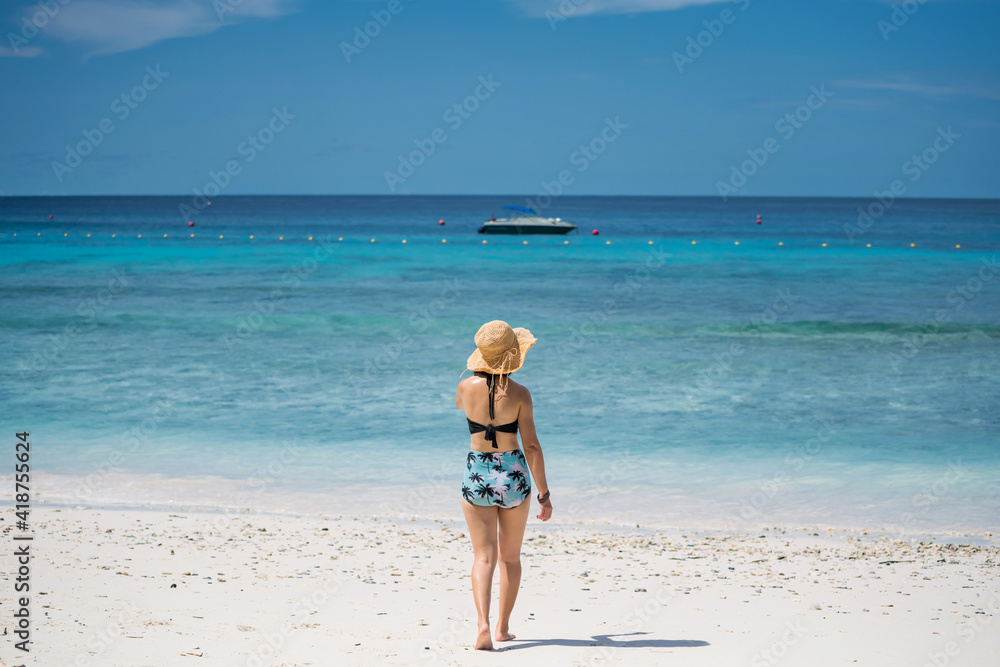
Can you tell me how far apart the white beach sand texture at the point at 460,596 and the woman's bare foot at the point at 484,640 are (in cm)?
5

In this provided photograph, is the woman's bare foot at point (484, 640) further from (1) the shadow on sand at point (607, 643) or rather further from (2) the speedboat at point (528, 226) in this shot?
(2) the speedboat at point (528, 226)

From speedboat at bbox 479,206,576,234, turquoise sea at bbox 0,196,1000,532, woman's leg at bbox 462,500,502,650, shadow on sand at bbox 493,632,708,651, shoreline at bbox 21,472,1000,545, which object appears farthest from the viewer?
speedboat at bbox 479,206,576,234

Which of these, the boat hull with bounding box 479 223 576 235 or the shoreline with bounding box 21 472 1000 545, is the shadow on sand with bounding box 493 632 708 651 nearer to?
the shoreline with bounding box 21 472 1000 545

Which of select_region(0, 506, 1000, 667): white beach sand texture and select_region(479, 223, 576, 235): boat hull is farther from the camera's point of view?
select_region(479, 223, 576, 235): boat hull

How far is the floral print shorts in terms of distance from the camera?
13.1 feet

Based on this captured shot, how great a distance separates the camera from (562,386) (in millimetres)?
13102

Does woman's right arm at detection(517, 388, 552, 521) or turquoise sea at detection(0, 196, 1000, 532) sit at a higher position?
turquoise sea at detection(0, 196, 1000, 532)

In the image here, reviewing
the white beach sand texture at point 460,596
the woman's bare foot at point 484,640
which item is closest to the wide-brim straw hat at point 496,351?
the woman's bare foot at point 484,640

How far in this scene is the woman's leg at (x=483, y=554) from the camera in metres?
4.08

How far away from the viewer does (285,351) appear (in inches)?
643

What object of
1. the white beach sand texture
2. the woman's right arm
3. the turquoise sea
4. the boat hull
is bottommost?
the white beach sand texture

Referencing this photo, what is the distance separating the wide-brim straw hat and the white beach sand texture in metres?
1.38

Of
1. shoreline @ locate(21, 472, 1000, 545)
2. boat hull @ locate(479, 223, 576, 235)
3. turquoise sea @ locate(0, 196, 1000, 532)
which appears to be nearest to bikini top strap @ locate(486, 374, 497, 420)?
shoreline @ locate(21, 472, 1000, 545)

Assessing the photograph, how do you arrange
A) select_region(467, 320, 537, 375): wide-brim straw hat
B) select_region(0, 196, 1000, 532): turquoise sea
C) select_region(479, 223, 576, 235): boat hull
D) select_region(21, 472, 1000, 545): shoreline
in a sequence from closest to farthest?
select_region(467, 320, 537, 375): wide-brim straw hat, select_region(21, 472, 1000, 545): shoreline, select_region(0, 196, 1000, 532): turquoise sea, select_region(479, 223, 576, 235): boat hull
